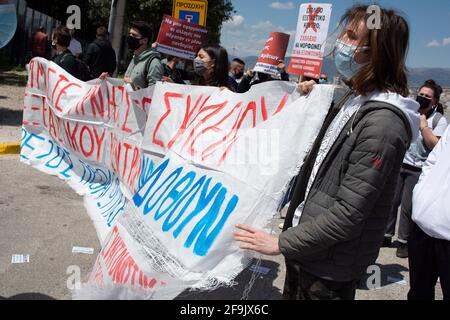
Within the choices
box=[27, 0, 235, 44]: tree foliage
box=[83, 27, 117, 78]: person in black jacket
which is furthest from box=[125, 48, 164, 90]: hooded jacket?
box=[27, 0, 235, 44]: tree foliage

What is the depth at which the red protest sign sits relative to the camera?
6.18 meters

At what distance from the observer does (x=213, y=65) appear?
4375mm

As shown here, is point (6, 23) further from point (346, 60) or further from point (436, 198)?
point (436, 198)

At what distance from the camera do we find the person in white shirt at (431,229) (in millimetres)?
Answer: 2420

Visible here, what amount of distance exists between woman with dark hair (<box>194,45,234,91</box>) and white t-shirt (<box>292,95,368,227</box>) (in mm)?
2415

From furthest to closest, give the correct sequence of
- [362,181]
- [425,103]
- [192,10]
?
[192,10] → [425,103] → [362,181]

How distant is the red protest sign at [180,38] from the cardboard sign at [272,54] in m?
0.87

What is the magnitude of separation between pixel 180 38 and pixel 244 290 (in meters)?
3.90

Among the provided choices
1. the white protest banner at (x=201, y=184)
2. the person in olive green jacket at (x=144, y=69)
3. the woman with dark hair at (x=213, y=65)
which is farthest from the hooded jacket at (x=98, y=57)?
A: the white protest banner at (x=201, y=184)

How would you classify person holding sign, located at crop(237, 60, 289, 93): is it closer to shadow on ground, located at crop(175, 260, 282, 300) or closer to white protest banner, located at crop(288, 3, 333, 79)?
white protest banner, located at crop(288, 3, 333, 79)

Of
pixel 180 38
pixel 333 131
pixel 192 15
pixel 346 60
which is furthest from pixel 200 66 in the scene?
pixel 192 15

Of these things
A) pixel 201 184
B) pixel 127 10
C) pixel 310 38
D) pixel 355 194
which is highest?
pixel 127 10

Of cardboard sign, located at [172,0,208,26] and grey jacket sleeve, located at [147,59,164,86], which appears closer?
grey jacket sleeve, located at [147,59,164,86]
